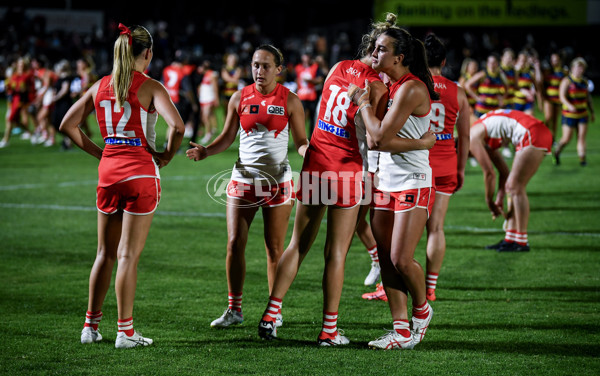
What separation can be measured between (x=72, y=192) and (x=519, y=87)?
37.7 feet

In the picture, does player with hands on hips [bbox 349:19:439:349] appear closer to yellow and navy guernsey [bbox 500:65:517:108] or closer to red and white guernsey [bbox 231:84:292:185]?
red and white guernsey [bbox 231:84:292:185]

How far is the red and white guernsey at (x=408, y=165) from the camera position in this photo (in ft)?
16.3

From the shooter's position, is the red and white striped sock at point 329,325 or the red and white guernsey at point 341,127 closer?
the red and white guernsey at point 341,127

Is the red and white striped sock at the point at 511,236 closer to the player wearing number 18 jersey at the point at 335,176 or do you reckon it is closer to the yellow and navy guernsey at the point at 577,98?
the player wearing number 18 jersey at the point at 335,176

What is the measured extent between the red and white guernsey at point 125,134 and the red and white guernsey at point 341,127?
1.12 m

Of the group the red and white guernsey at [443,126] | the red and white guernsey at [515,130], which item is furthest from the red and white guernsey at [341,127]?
the red and white guernsey at [515,130]

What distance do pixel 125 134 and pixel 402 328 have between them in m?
2.20

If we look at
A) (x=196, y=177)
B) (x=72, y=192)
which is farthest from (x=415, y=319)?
(x=196, y=177)

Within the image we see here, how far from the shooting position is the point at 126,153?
4.94 metres

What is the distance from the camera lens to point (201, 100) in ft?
69.2

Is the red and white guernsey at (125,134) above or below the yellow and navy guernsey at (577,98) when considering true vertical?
below

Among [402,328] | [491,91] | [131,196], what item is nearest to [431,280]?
[402,328]

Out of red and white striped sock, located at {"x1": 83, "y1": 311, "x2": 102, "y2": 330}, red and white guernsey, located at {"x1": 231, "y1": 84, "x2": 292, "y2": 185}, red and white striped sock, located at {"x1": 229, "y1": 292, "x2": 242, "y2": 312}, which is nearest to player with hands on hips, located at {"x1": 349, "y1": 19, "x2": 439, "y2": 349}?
red and white guernsey, located at {"x1": 231, "y1": 84, "x2": 292, "y2": 185}

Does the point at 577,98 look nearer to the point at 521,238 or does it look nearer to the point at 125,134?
the point at 521,238
